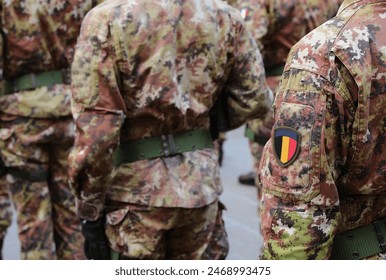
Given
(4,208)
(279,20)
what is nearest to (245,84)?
(279,20)

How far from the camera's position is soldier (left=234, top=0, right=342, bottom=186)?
4.46 meters

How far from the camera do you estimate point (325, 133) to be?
6.00 feet

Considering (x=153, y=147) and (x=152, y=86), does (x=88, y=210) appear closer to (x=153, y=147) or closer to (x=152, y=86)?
(x=153, y=147)

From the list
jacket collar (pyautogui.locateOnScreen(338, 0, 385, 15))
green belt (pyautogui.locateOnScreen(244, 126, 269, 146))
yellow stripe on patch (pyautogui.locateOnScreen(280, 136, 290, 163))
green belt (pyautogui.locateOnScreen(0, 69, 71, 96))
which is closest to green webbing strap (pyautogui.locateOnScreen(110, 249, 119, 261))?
green belt (pyautogui.locateOnScreen(0, 69, 71, 96))

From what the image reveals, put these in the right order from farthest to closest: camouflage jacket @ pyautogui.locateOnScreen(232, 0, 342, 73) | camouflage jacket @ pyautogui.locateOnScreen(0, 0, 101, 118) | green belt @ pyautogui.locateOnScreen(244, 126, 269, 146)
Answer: green belt @ pyautogui.locateOnScreen(244, 126, 269, 146)
camouflage jacket @ pyautogui.locateOnScreen(232, 0, 342, 73)
camouflage jacket @ pyautogui.locateOnScreen(0, 0, 101, 118)

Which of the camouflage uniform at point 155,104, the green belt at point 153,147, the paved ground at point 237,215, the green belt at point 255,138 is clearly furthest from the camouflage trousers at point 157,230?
the green belt at point 255,138

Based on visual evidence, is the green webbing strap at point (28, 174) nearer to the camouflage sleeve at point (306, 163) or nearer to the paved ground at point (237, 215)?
the paved ground at point (237, 215)

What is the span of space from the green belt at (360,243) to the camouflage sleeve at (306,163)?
3.7 inches

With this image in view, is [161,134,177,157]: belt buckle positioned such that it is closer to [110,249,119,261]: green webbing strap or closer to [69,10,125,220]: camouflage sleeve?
[69,10,125,220]: camouflage sleeve

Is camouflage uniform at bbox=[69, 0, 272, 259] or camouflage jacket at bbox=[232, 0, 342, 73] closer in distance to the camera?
camouflage uniform at bbox=[69, 0, 272, 259]

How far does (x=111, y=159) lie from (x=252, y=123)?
7.07 ft

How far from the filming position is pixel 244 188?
684 centimetres

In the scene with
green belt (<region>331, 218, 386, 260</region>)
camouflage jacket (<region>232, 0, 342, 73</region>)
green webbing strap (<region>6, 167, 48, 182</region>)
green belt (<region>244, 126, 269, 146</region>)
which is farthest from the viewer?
green belt (<region>244, 126, 269, 146</region>)
